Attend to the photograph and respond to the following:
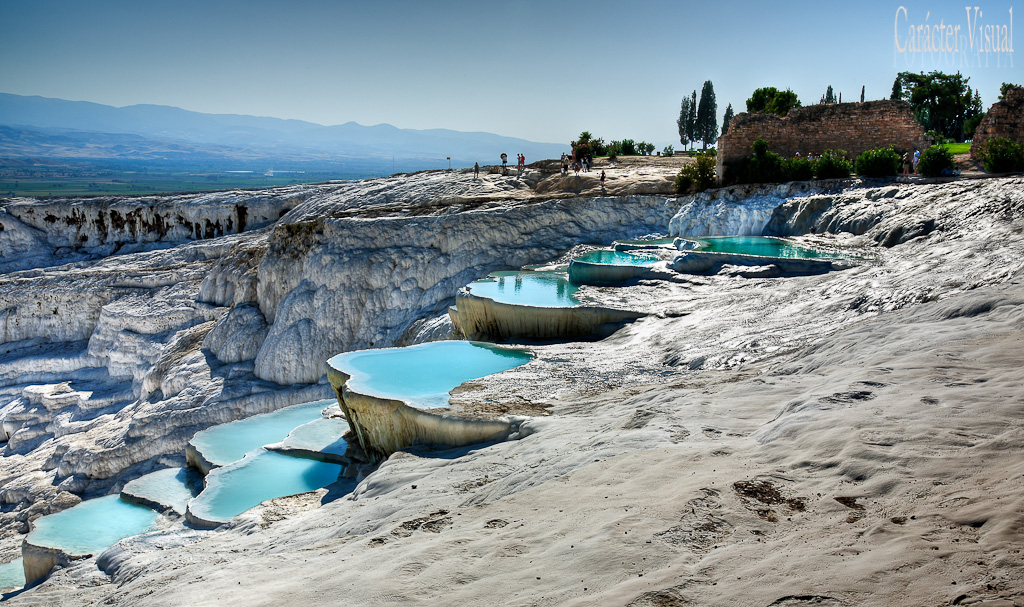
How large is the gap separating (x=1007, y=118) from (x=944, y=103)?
779 inches

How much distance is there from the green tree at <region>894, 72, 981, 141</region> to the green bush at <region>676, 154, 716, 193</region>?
18.6 metres

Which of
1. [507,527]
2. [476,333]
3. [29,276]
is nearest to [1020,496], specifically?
[507,527]

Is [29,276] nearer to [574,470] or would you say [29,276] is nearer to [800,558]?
[574,470]

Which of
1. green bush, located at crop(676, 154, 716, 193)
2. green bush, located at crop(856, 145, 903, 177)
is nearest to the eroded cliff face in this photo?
green bush, located at crop(676, 154, 716, 193)

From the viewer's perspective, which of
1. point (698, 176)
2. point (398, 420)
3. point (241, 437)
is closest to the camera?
point (398, 420)

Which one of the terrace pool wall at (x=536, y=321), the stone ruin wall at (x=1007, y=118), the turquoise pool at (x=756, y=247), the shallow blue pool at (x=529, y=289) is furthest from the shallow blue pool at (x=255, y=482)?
the stone ruin wall at (x=1007, y=118)

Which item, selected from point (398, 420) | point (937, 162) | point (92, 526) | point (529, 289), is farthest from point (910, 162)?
point (92, 526)

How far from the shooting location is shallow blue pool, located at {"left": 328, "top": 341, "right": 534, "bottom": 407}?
30.9 ft

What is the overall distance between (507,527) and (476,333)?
9503mm

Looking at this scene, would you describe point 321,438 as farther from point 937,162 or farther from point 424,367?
point 937,162

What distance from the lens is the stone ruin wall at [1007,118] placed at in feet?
58.6

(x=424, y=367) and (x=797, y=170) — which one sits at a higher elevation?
(x=797, y=170)

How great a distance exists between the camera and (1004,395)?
195 inches

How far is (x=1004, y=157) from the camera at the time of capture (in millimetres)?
15766
